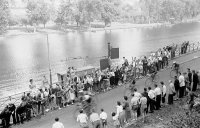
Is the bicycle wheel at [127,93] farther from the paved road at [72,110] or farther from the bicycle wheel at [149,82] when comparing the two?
the bicycle wheel at [149,82]

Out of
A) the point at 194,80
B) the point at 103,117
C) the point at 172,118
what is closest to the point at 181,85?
the point at 194,80

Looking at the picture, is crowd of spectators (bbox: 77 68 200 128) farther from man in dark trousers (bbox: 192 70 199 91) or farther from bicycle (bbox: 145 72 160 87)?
bicycle (bbox: 145 72 160 87)

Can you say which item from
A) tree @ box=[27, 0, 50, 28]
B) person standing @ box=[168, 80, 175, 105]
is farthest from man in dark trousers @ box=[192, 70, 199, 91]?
tree @ box=[27, 0, 50, 28]

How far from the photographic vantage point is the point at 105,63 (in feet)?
87.2

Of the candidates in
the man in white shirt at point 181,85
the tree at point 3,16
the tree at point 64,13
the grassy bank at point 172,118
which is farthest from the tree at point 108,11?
the grassy bank at point 172,118

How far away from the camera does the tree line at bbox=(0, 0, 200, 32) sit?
102 meters

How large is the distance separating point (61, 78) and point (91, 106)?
31.4ft

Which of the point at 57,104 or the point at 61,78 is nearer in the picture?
the point at 57,104

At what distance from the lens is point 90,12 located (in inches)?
4483

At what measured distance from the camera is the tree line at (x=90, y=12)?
10238cm

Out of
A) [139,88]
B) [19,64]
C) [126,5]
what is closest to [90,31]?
[19,64]

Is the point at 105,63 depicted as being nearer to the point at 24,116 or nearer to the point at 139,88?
the point at 139,88

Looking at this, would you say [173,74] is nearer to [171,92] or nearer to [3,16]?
[171,92]

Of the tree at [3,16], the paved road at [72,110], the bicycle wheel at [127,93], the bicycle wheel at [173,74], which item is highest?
the tree at [3,16]
